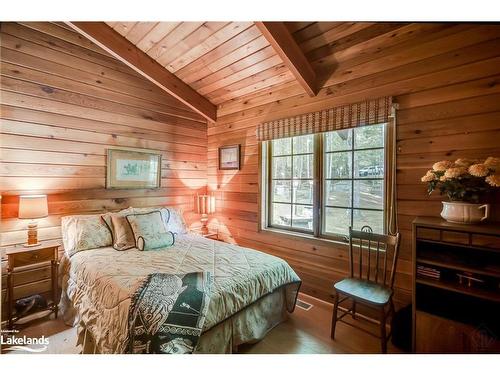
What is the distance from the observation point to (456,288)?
128 cm

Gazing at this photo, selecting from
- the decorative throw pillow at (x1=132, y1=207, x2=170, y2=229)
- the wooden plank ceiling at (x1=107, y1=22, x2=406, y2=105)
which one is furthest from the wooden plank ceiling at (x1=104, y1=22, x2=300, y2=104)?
the decorative throw pillow at (x1=132, y1=207, x2=170, y2=229)

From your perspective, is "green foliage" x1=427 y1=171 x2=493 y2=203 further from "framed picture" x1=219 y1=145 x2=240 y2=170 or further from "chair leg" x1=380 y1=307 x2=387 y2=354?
"framed picture" x1=219 y1=145 x2=240 y2=170

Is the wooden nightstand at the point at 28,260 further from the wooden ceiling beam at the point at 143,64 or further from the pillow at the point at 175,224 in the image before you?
the wooden ceiling beam at the point at 143,64

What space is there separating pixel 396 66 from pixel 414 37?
0.67ft

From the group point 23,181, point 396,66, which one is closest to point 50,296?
point 23,181

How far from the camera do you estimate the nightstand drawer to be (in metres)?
1.75

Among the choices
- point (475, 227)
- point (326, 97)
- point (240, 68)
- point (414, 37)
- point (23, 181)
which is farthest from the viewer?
point (240, 68)

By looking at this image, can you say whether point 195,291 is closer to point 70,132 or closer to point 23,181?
point 23,181

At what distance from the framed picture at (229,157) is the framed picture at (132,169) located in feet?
2.71

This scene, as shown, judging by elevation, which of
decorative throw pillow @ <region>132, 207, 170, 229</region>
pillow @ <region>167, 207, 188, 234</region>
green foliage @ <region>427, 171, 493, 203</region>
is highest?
green foliage @ <region>427, 171, 493, 203</region>

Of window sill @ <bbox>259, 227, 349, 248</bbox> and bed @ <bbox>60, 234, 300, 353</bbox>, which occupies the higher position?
window sill @ <bbox>259, 227, 349, 248</bbox>

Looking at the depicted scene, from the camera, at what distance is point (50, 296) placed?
2.07 m

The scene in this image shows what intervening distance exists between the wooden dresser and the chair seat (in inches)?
Answer: 7.4

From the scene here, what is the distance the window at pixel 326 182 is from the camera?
200cm
